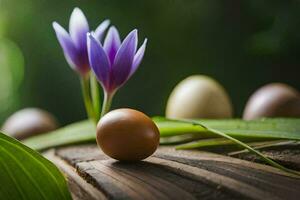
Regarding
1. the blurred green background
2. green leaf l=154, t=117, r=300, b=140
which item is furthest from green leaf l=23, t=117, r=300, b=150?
the blurred green background

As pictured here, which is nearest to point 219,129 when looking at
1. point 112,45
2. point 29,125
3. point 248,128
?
point 248,128

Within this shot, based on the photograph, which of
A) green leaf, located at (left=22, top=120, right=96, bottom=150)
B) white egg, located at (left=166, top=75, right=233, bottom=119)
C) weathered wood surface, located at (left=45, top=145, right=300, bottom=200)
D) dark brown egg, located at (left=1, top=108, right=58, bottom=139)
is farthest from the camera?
dark brown egg, located at (left=1, top=108, right=58, bottom=139)

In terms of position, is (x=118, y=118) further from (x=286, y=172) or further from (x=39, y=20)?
(x=39, y=20)

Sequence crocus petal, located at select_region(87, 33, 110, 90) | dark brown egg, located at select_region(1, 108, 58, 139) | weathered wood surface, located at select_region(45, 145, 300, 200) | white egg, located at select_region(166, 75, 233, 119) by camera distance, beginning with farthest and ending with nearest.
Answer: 1. dark brown egg, located at select_region(1, 108, 58, 139)
2. white egg, located at select_region(166, 75, 233, 119)
3. crocus petal, located at select_region(87, 33, 110, 90)
4. weathered wood surface, located at select_region(45, 145, 300, 200)

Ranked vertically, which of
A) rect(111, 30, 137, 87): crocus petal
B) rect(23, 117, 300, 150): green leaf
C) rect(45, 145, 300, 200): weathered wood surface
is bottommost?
rect(45, 145, 300, 200): weathered wood surface

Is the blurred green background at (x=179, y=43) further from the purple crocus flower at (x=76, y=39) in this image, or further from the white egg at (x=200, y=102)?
the purple crocus flower at (x=76, y=39)

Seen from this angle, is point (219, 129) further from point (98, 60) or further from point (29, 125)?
point (29, 125)

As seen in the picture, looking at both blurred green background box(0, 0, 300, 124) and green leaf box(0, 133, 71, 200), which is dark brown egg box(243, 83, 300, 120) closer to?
blurred green background box(0, 0, 300, 124)
